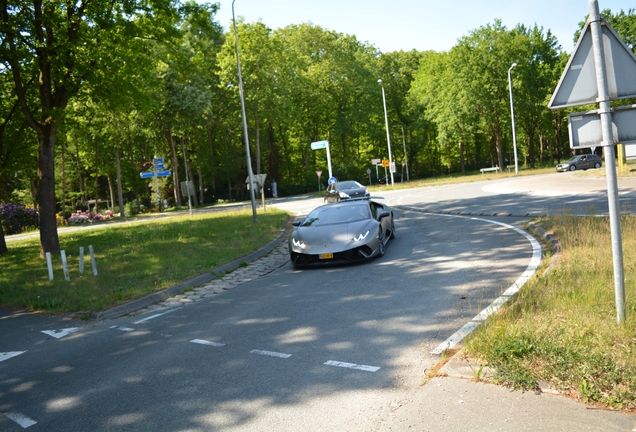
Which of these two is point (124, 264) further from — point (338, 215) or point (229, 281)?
point (338, 215)

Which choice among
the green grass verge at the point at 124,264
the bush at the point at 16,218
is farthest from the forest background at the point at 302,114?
the green grass verge at the point at 124,264

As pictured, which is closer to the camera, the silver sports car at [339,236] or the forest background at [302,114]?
the silver sports car at [339,236]

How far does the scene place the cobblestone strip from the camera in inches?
349

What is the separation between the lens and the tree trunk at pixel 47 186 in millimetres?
15188

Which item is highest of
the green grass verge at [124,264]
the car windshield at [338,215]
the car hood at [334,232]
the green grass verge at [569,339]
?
the car windshield at [338,215]

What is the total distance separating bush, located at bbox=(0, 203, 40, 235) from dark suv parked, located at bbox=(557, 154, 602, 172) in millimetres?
40899

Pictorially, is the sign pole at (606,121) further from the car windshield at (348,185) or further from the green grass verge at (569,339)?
the car windshield at (348,185)

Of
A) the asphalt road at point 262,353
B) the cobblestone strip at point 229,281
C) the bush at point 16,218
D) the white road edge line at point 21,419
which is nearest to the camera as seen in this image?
the asphalt road at point 262,353

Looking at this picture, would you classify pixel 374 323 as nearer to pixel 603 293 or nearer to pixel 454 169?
pixel 603 293

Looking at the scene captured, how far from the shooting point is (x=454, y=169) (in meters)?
79.9

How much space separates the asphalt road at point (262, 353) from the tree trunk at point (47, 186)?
20.9 feet

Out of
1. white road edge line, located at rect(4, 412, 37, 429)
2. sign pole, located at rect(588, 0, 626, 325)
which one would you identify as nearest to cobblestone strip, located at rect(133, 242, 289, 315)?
white road edge line, located at rect(4, 412, 37, 429)

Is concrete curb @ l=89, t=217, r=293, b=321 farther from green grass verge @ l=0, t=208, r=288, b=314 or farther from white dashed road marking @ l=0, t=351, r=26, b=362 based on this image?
white dashed road marking @ l=0, t=351, r=26, b=362

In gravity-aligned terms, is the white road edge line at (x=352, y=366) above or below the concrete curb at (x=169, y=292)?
below
